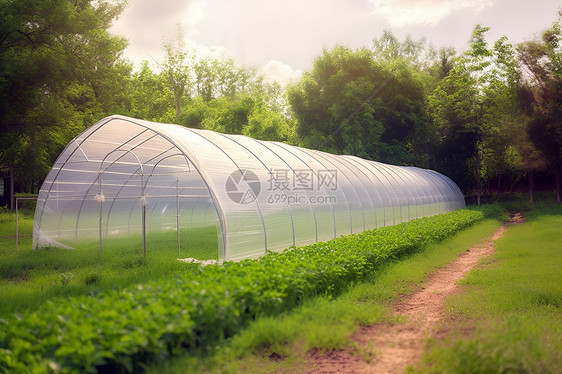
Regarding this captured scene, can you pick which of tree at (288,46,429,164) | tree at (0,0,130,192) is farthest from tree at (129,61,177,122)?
tree at (0,0,130,192)

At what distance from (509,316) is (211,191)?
6.39 meters

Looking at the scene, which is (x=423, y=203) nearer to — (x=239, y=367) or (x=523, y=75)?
(x=523, y=75)

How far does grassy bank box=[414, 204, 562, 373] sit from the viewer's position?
13.1 feet

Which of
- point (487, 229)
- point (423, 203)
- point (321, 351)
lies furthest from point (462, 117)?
point (321, 351)

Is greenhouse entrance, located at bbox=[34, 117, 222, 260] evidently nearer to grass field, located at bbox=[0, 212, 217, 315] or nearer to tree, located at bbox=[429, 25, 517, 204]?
grass field, located at bbox=[0, 212, 217, 315]

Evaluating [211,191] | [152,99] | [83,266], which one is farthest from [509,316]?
[152,99]

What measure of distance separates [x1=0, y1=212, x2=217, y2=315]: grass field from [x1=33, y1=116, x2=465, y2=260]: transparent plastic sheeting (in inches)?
36.8

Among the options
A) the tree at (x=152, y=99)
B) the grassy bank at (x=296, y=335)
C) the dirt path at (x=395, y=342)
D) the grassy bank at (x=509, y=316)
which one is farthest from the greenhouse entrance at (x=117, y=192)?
the tree at (x=152, y=99)

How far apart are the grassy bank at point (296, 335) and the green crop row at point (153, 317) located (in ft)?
0.62

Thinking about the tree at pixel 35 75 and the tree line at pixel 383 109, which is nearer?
the tree at pixel 35 75

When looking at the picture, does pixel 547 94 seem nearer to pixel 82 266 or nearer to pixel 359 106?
pixel 359 106

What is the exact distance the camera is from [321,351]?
214 inches

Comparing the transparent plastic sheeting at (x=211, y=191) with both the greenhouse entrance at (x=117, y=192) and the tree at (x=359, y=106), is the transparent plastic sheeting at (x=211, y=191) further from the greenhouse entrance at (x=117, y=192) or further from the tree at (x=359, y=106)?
the tree at (x=359, y=106)

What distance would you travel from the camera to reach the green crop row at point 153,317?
378 cm
